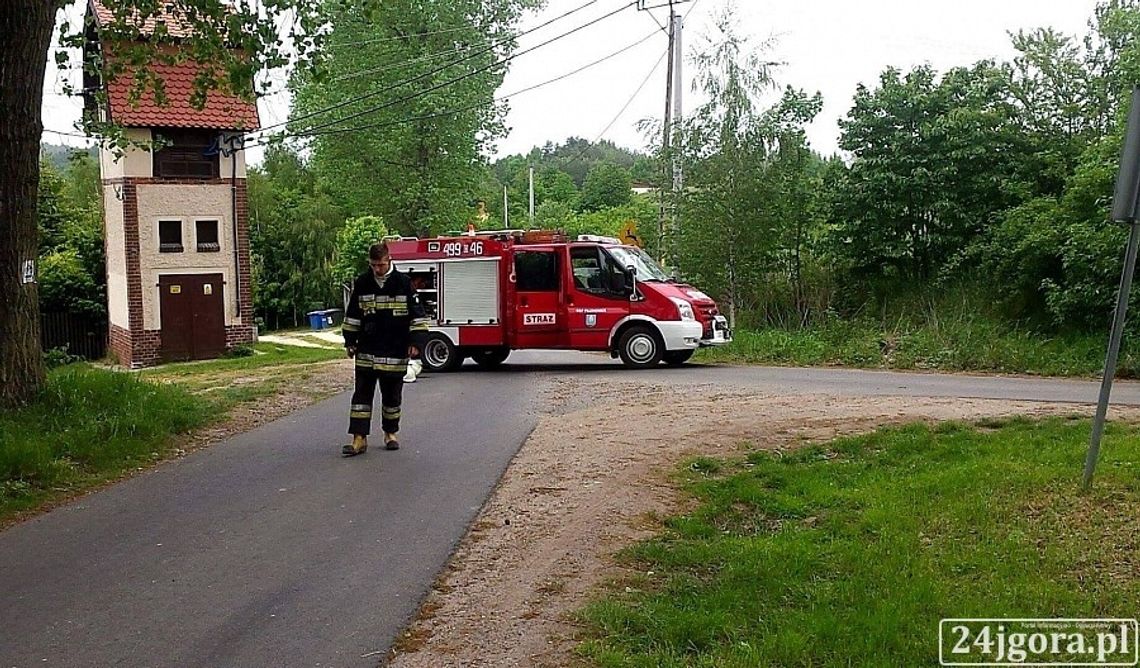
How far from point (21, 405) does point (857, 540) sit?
8446mm

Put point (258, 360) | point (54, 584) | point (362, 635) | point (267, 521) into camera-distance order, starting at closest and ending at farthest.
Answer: point (362, 635), point (54, 584), point (267, 521), point (258, 360)

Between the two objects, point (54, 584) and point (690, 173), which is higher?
point (690, 173)

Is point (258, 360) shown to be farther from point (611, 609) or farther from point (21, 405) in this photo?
point (611, 609)

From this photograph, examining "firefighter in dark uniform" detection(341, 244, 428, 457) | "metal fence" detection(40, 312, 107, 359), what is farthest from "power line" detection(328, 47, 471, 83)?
"firefighter in dark uniform" detection(341, 244, 428, 457)

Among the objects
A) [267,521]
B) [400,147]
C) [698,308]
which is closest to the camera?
[267,521]

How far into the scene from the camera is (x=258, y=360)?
2744cm

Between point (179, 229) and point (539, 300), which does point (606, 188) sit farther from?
point (539, 300)

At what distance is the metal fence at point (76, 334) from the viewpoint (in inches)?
1265

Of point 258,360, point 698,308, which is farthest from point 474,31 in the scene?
point 698,308

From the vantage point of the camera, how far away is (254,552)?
708 cm

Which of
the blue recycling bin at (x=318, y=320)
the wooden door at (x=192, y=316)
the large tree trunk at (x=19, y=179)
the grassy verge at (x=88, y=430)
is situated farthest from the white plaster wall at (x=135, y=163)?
the large tree trunk at (x=19, y=179)

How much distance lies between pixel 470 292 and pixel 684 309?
371cm

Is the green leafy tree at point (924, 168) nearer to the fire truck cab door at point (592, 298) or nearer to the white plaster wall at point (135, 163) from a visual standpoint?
the fire truck cab door at point (592, 298)
